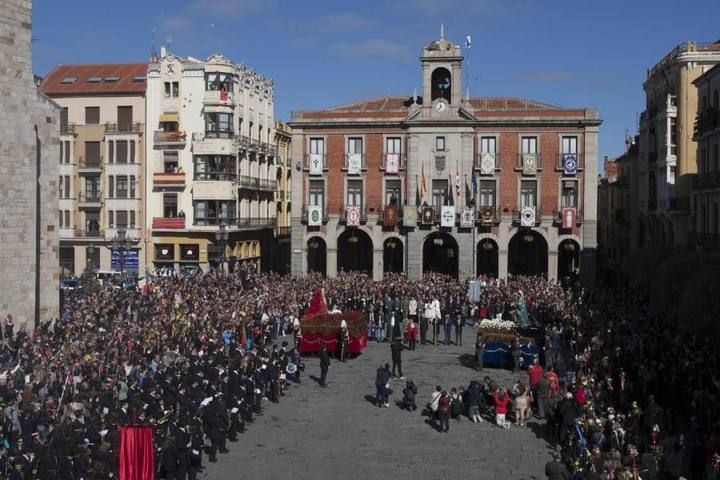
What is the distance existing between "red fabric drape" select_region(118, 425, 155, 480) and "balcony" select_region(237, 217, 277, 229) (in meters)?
41.6

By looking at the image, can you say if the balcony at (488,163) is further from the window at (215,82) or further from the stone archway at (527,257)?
the window at (215,82)

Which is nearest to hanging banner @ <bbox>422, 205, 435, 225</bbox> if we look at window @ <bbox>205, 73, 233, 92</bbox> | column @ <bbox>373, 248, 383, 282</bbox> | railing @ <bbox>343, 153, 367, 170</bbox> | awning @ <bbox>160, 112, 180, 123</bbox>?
column @ <bbox>373, 248, 383, 282</bbox>

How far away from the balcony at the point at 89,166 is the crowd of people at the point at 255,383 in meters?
19.4

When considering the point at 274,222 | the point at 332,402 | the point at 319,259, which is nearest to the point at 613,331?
the point at 332,402

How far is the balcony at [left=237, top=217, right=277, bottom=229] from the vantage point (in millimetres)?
58719

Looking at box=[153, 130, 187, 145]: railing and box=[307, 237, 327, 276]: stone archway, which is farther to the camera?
box=[307, 237, 327, 276]: stone archway

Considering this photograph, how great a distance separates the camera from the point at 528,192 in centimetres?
5538

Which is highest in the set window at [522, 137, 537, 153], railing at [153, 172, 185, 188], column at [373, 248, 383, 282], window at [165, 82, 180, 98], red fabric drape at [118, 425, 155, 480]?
window at [165, 82, 180, 98]

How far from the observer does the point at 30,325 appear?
33.0 meters

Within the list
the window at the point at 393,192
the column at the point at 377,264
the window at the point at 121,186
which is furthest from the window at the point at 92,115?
the column at the point at 377,264

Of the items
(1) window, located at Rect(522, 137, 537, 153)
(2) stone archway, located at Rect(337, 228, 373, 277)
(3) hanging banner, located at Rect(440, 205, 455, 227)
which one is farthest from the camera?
(2) stone archway, located at Rect(337, 228, 373, 277)

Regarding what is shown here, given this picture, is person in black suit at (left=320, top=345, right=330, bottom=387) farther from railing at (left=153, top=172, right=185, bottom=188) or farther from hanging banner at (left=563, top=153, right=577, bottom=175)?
railing at (left=153, top=172, right=185, bottom=188)

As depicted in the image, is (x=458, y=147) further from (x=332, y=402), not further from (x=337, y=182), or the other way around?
(x=332, y=402)

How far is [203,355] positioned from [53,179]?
1311 centimetres
